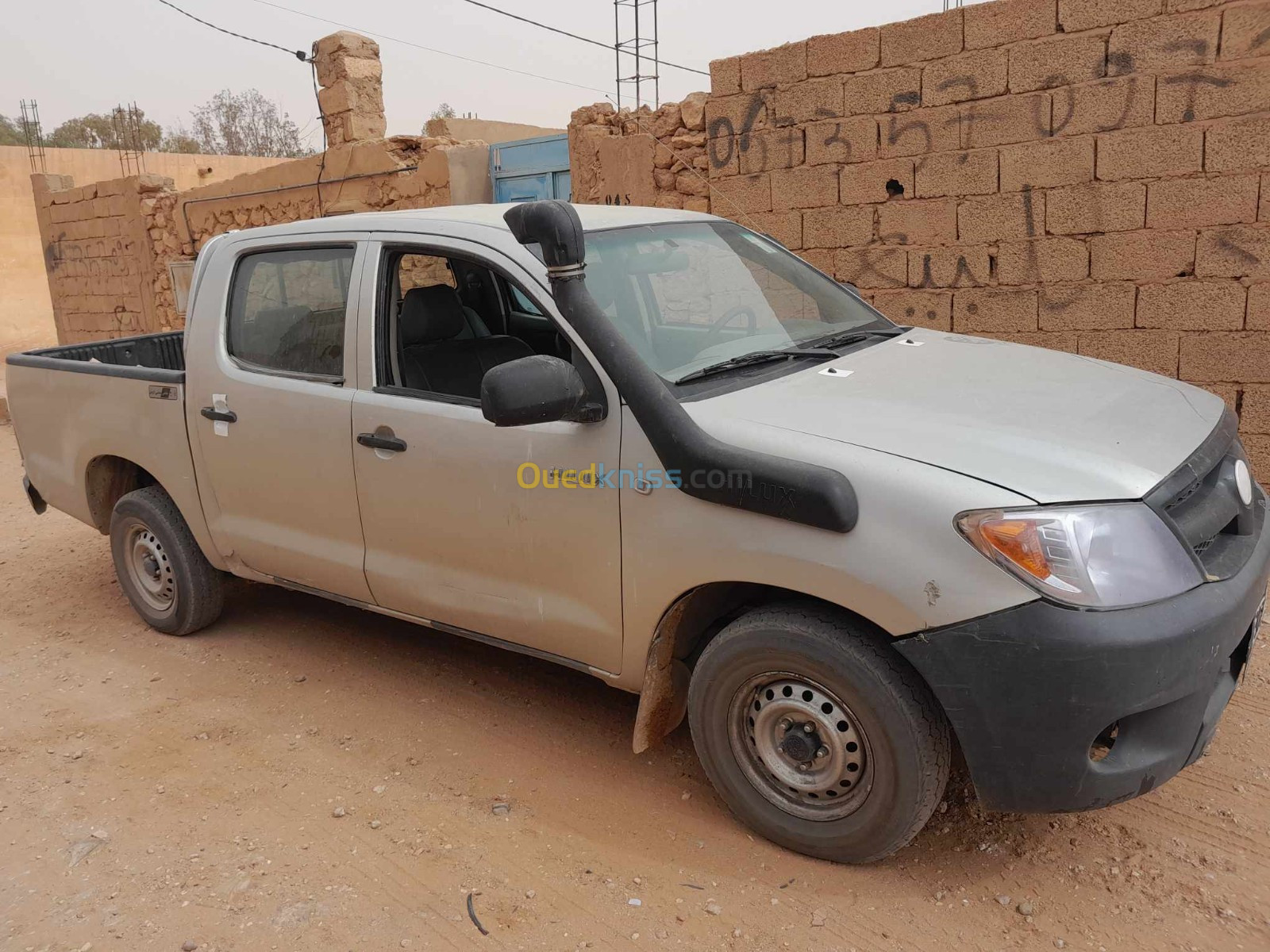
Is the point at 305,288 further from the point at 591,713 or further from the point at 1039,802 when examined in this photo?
the point at 1039,802

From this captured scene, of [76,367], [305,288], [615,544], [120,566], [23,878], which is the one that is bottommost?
[23,878]

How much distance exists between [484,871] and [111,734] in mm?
1945

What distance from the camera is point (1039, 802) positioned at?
101 inches

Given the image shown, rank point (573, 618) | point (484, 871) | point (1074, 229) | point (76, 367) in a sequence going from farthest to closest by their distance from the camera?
point (1074, 229), point (76, 367), point (573, 618), point (484, 871)

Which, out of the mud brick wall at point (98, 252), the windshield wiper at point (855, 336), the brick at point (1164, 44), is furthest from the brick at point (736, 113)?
the mud brick wall at point (98, 252)

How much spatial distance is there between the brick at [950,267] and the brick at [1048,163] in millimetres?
A: 458

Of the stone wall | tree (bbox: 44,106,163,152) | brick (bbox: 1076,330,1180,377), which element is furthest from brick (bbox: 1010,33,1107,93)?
tree (bbox: 44,106,163,152)

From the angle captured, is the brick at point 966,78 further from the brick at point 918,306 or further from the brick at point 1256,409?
the brick at point 1256,409

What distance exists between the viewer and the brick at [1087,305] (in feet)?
19.8

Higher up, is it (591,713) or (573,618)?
(573,618)

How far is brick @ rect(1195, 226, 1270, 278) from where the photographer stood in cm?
555

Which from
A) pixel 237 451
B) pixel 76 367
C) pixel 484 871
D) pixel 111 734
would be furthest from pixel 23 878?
pixel 76 367

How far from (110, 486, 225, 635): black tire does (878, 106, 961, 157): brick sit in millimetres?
5002

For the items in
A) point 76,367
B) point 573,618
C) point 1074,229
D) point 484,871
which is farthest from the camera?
point 1074,229
